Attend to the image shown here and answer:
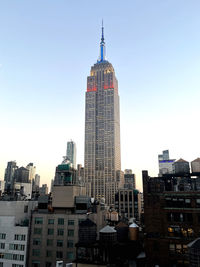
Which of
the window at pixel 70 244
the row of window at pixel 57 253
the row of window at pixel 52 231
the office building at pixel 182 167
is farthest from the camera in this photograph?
the office building at pixel 182 167

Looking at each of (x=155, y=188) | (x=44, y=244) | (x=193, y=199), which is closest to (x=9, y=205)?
(x=44, y=244)

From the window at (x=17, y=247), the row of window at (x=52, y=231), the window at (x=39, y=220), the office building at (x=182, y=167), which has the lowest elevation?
the window at (x=17, y=247)

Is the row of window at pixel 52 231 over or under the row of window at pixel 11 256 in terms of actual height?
over

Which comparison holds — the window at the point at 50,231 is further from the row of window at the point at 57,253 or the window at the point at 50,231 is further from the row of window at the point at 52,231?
the row of window at the point at 57,253

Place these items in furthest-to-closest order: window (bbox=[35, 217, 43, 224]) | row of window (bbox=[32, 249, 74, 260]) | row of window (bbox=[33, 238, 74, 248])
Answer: window (bbox=[35, 217, 43, 224]) → row of window (bbox=[33, 238, 74, 248]) → row of window (bbox=[32, 249, 74, 260])

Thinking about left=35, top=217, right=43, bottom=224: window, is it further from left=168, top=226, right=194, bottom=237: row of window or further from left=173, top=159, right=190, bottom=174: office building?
left=173, top=159, right=190, bottom=174: office building

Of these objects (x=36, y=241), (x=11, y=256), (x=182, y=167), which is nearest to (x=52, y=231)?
(x=36, y=241)

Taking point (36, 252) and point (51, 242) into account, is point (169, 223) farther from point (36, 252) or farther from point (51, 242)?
point (36, 252)

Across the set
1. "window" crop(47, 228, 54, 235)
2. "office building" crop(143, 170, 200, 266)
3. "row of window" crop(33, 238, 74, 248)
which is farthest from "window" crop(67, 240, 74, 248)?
"office building" crop(143, 170, 200, 266)

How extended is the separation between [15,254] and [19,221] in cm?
1033

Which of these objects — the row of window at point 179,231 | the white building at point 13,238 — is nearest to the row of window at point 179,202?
the row of window at point 179,231

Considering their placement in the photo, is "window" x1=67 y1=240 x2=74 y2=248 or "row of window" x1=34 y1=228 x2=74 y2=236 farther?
"row of window" x1=34 y1=228 x2=74 y2=236

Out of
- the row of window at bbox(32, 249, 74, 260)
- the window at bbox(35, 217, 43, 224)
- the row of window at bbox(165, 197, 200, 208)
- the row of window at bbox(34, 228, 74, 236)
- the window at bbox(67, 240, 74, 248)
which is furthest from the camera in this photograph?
the window at bbox(35, 217, 43, 224)

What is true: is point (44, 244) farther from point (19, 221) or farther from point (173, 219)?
point (173, 219)
